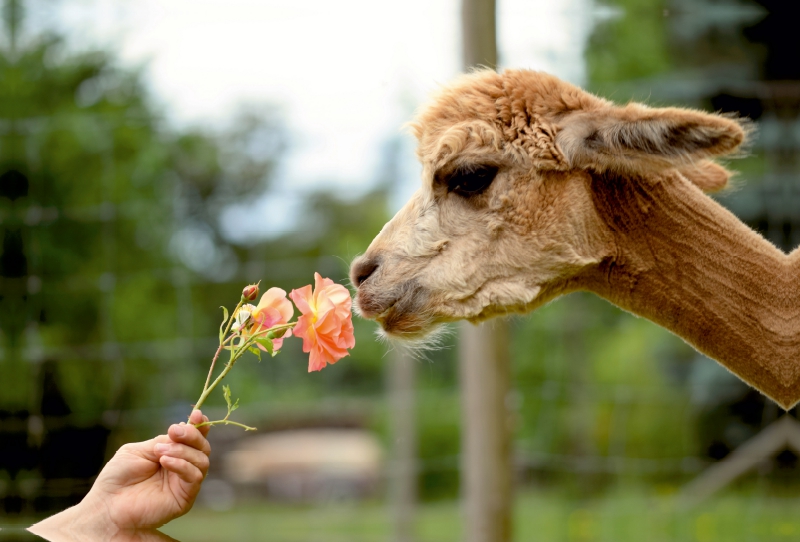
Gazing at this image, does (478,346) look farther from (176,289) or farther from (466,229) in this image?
(176,289)

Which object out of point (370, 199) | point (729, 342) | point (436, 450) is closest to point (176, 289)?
point (370, 199)

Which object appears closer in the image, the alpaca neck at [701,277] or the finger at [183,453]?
the finger at [183,453]

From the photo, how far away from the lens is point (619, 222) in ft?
7.81

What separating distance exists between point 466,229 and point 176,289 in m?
5.29

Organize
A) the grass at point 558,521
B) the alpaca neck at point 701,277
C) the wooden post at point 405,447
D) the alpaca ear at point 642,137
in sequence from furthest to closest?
1. the grass at point 558,521
2. the wooden post at point 405,447
3. the alpaca neck at point 701,277
4. the alpaca ear at point 642,137

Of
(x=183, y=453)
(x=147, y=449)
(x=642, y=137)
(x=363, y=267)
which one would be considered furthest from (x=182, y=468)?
(x=642, y=137)

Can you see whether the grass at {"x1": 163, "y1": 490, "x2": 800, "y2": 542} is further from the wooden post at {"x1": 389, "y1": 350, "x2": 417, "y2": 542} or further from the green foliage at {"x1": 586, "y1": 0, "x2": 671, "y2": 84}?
the green foliage at {"x1": 586, "y1": 0, "x2": 671, "y2": 84}

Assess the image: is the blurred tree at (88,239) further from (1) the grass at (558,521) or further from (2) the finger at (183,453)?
(2) the finger at (183,453)

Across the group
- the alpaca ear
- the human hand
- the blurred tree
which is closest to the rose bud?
the human hand

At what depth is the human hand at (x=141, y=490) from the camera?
195cm

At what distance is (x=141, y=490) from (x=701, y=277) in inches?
64.4

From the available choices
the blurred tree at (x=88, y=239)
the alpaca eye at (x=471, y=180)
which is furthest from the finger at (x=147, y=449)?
the blurred tree at (x=88, y=239)

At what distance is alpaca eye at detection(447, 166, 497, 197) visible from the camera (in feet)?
7.87

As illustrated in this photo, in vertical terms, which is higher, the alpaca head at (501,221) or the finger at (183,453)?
the alpaca head at (501,221)
